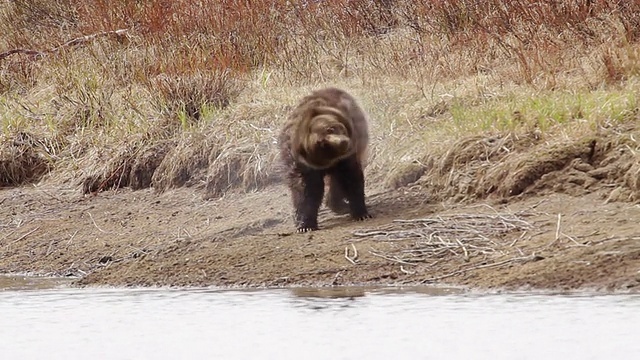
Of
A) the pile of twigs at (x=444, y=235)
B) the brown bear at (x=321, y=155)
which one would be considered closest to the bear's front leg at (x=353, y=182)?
the brown bear at (x=321, y=155)

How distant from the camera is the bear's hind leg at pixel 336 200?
944 centimetres

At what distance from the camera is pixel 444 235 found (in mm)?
8289

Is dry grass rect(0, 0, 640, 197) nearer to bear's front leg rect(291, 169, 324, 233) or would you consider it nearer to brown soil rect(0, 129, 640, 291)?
brown soil rect(0, 129, 640, 291)

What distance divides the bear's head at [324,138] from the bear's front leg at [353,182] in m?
0.09

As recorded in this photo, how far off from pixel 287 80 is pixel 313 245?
4091mm

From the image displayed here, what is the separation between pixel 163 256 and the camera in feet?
30.4

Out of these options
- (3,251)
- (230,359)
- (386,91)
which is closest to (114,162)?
(3,251)

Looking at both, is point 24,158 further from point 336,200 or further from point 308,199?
point 308,199

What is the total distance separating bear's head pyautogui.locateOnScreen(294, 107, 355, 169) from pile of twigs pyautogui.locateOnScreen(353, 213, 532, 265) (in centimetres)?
57

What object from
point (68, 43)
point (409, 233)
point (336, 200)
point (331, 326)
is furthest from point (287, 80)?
point (331, 326)

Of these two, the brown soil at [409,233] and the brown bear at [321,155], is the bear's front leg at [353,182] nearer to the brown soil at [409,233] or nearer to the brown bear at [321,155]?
the brown bear at [321,155]

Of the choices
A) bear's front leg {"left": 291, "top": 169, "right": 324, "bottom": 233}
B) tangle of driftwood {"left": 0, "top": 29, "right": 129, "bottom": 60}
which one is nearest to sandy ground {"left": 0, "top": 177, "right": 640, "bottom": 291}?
bear's front leg {"left": 291, "top": 169, "right": 324, "bottom": 233}

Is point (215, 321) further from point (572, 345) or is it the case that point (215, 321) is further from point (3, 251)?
point (3, 251)

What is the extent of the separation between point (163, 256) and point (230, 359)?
3442 mm
